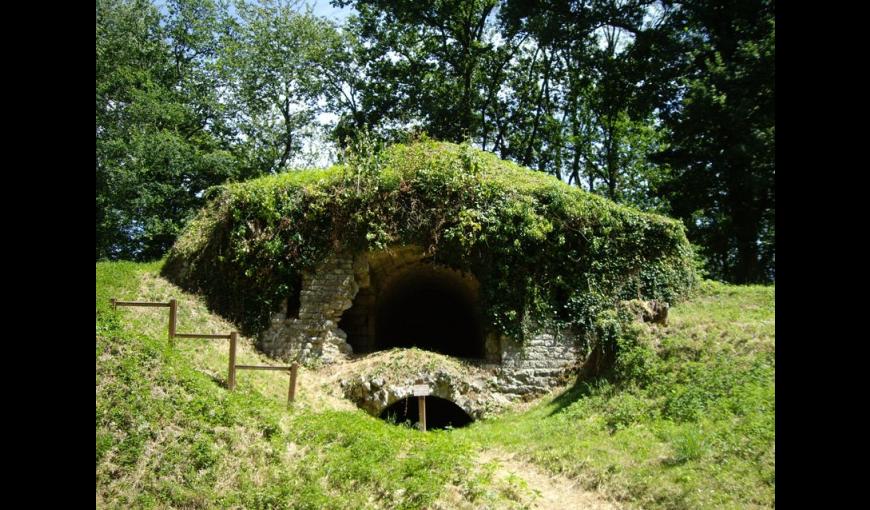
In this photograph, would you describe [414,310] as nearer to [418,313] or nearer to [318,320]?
[418,313]

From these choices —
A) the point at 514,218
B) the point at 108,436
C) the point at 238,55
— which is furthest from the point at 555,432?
the point at 238,55

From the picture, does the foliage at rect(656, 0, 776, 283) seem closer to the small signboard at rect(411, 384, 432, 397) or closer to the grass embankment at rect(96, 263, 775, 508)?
the grass embankment at rect(96, 263, 775, 508)

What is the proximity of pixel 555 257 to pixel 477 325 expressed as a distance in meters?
4.00

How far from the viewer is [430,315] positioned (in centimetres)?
2181

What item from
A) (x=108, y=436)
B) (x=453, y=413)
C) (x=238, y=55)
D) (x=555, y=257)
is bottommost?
(x=453, y=413)

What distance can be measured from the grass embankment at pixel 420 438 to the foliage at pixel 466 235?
8.55 feet

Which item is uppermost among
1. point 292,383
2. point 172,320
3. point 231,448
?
point 172,320

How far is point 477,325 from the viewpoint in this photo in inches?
699

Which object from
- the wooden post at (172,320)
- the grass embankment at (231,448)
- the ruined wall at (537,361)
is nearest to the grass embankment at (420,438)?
the grass embankment at (231,448)

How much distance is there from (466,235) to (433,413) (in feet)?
15.1

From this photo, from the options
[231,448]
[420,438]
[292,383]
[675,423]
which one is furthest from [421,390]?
[675,423]

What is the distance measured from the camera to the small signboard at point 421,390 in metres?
12.4

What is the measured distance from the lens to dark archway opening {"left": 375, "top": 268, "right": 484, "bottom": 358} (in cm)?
1762

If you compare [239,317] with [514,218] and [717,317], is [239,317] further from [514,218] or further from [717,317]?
[717,317]
